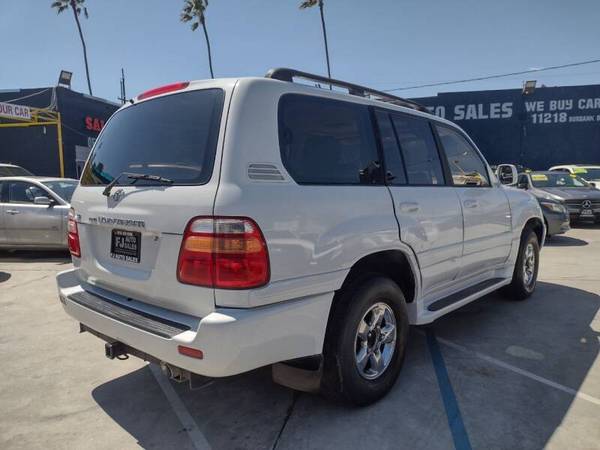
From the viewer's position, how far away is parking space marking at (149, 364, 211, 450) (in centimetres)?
254

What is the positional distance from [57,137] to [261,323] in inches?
848

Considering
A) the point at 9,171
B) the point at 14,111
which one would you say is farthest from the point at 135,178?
the point at 14,111

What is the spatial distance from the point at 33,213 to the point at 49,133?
14904 millimetres

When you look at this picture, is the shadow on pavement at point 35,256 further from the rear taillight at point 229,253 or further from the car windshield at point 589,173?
the car windshield at point 589,173

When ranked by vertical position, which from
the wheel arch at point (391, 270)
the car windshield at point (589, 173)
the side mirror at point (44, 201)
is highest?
the car windshield at point (589, 173)

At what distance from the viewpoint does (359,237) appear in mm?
2637

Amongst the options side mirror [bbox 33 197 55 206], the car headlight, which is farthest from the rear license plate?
the car headlight

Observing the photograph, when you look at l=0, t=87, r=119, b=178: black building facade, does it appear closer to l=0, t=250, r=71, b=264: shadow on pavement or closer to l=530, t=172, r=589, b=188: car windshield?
l=0, t=250, r=71, b=264: shadow on pavement

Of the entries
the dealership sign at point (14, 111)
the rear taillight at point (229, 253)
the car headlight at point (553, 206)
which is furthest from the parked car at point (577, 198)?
the dealership sign at point (14, 111)

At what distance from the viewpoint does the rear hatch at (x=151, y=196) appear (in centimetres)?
228

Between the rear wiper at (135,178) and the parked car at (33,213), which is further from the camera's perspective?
the parked car at (33,213)

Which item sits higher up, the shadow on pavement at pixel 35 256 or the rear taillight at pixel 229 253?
the rear taillight at pixel 229 253

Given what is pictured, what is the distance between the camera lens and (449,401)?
2.93 meters

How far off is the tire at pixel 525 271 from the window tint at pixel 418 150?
1977 mm
